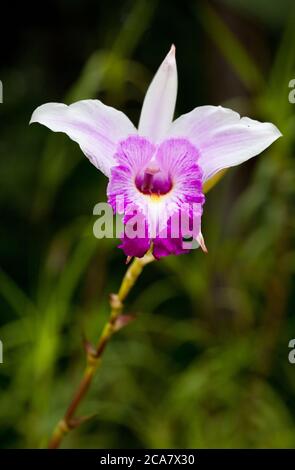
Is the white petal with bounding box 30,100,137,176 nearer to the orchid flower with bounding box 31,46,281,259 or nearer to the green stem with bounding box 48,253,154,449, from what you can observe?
the orchid flower with bounding box 31,46,281,259

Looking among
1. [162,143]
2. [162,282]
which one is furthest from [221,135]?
[162,282]

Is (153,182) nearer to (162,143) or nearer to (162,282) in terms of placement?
(162,143)

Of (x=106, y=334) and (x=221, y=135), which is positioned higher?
(x=221, y=135)

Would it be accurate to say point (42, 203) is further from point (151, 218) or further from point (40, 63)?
point (151, 218)

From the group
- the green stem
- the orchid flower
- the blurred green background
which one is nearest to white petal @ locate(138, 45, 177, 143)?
the orchid flower

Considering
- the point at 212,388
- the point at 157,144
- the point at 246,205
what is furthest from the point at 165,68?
the point at 212,388

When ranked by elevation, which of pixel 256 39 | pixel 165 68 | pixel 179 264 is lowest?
pixel 165 68
